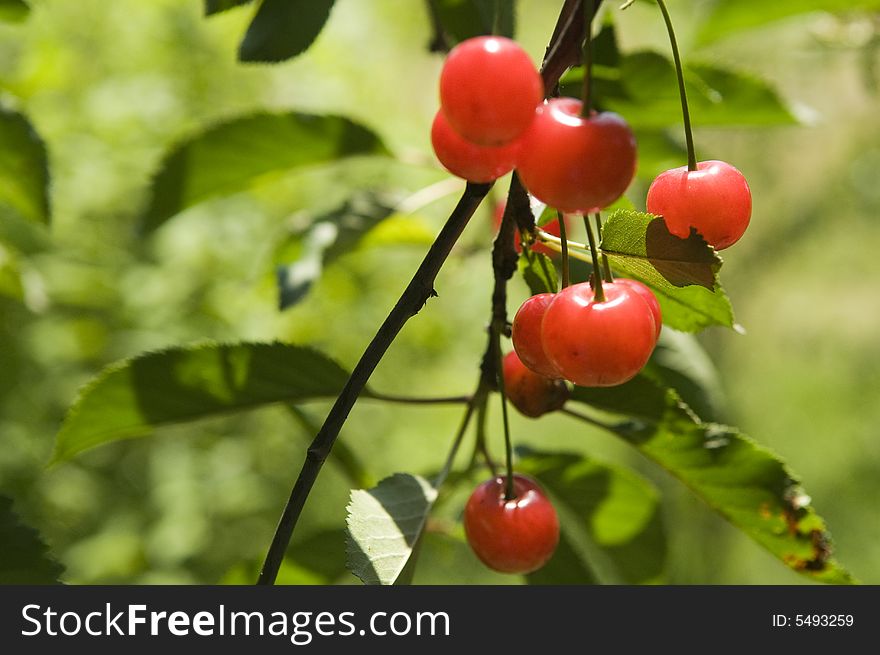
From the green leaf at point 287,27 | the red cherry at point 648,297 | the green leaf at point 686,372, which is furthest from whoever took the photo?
the green leaf at point 686,372

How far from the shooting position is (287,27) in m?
0.61

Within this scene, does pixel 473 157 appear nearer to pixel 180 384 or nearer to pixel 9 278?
pixel 180 384

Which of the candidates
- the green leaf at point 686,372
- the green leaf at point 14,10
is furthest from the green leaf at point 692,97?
the green leaf at point 14,10

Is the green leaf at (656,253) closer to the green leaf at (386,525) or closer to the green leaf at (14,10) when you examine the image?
the green leaf at (386,525)

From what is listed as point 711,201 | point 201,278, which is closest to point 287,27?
point 711,201

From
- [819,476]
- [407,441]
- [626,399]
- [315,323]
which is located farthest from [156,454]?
[819,476]

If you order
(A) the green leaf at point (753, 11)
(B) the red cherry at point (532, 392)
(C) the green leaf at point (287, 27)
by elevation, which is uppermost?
(A) the green leaf at point (753, 11)

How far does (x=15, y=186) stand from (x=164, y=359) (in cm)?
25

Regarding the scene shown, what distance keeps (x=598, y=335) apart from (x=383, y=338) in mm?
109

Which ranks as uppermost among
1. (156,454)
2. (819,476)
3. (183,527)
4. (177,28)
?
(177,28)

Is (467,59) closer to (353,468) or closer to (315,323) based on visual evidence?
(353,468)

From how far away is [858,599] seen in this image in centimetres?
74

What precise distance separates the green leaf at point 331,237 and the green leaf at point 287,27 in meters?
0.27

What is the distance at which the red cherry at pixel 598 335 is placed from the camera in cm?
45
